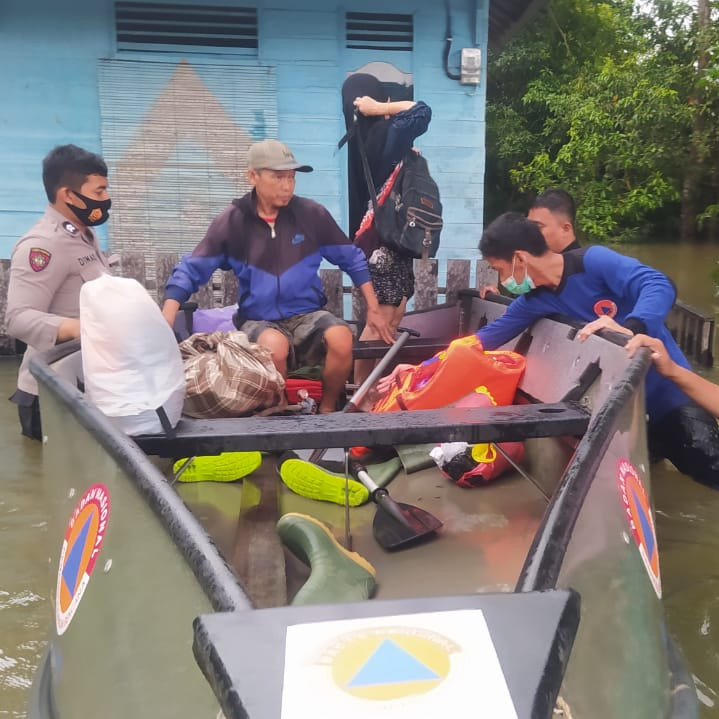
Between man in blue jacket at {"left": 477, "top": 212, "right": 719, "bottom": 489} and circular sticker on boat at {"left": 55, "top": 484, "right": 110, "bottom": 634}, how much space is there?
6.47 feet

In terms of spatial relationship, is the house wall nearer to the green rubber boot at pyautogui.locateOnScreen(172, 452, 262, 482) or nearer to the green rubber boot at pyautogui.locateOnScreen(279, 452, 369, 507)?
the green rubber boot at pyautogui.locateOnScreen(172, 452, 262, 482)

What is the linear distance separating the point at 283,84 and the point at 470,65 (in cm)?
196

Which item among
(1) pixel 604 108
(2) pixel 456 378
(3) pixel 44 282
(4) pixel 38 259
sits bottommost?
(2) pixel 456 378

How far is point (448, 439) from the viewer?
2.36m

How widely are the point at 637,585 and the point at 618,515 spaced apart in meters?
0.16

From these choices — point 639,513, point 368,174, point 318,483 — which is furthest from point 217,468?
point 368,174

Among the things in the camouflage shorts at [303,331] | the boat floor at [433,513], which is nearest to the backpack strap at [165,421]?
the boat floor at [433,513]

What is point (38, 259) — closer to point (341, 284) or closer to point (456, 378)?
point (456, 378)

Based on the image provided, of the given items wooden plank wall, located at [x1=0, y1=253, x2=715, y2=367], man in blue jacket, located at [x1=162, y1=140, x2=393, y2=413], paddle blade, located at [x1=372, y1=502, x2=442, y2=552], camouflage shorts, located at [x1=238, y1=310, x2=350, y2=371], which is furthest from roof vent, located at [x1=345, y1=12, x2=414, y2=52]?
paddle blade, located at [x1=372, y1=502, x2=442, y2=552]

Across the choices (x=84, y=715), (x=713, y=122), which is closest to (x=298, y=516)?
(x=84, y=715)

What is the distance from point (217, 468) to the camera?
3346 mm

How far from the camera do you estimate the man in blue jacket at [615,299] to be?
9.80ft

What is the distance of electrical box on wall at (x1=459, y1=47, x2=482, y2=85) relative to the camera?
7.75 m

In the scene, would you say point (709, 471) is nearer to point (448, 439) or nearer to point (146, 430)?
point (448, 439)
